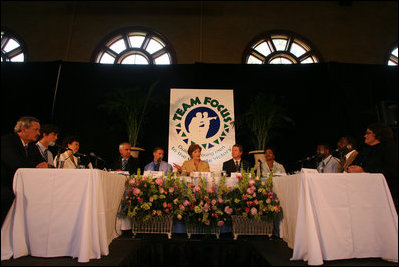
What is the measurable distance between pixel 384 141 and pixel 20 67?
19.0 ft

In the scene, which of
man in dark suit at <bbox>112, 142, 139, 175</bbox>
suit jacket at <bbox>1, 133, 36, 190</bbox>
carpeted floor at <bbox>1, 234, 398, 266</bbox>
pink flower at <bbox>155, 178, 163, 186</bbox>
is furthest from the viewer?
man in dark suit at <bbox>112, 142, 139, 175</bbox>

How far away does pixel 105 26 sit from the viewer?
5773 millimetres

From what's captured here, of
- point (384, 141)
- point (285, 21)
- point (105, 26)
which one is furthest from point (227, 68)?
point (384, 141)

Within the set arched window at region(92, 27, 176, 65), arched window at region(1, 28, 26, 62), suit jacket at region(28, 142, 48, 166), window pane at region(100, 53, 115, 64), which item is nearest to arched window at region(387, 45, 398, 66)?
arched window at region(92, 27, 176, 65)

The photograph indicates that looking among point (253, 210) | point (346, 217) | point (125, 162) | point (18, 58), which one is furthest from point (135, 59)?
point (346, 217)

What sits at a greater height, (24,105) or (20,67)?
(20,67)

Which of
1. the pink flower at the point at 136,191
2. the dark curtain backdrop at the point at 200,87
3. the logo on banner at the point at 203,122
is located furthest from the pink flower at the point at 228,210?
the dark curtain backdrop at the point at 200,87

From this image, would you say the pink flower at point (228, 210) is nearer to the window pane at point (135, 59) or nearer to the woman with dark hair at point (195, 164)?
the woman with dark hair at point (195, 164)

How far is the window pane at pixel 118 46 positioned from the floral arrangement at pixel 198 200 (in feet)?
12.3

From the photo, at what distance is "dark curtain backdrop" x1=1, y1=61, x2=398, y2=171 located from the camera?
4934mm

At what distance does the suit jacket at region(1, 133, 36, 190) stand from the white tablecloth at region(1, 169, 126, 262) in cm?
8

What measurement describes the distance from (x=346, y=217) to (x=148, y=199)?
5.67ft

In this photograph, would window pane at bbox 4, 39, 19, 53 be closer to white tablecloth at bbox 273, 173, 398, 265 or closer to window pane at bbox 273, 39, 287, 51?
window pane at bbox 273, 39, 287, 51

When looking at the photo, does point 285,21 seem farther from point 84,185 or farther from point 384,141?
point 84,185
